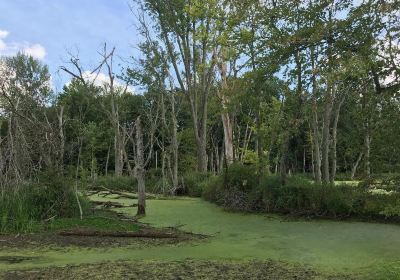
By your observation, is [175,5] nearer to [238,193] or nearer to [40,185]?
[238,193]

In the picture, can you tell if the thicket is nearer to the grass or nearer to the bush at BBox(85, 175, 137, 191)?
the grass

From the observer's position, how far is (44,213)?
32.2 feet

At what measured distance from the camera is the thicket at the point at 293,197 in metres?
9.84

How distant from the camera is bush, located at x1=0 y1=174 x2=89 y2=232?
9.20 meters

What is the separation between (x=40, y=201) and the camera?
9.95 m

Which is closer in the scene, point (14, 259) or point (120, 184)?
point (14, 259)

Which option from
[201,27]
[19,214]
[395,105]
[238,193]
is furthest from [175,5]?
[395,105]

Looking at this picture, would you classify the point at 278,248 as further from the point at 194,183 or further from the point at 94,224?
the point at 194,183

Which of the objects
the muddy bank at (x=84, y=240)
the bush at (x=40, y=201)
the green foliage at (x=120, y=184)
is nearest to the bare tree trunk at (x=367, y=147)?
the muddy bank at (x=84, y=240)

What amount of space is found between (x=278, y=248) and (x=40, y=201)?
17.0 ft

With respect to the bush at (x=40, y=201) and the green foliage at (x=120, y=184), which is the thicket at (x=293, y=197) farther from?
the green foliage at (x=120, y=184)

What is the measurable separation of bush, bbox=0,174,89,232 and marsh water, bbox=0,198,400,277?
185 cm

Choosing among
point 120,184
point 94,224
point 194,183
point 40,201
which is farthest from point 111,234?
point 120,184

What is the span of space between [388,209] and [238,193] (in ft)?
22.3
